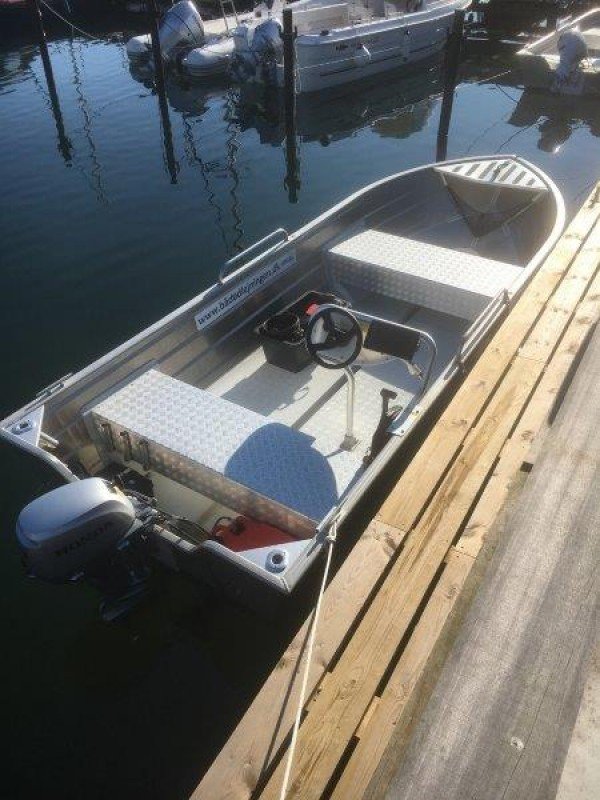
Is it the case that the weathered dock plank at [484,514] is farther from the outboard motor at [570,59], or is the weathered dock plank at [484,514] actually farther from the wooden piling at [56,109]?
the wooden piling at [56,109]

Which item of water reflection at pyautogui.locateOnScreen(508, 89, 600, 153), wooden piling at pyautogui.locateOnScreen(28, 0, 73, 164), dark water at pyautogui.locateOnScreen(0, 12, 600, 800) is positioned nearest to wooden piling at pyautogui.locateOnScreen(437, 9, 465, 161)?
dark water at pyautogui.locateOnScreen(0, 12, 600, 800)

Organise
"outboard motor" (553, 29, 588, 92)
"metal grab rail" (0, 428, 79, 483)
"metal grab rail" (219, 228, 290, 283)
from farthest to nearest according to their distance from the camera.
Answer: "outboard motor" (553, 29, 588, 92) < "metal grab rail" (219, 228, 290, 283) < "metal grab rail" (0, 428, 79, 483)

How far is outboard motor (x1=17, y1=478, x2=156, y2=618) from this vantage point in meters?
3.93

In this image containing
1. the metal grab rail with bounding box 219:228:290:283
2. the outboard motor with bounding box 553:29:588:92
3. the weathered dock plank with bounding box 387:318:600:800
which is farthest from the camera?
the outboard motor with bounding box 553:29:588:92

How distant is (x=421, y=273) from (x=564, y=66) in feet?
47.6

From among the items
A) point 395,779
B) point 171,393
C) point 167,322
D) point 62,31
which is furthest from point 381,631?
point 62,31

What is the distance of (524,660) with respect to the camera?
2430 mm

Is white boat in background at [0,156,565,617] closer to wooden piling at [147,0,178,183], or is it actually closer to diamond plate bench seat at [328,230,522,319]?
diamond plate bench seat at [328,230,522,319]

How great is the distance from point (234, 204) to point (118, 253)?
10.7 feet

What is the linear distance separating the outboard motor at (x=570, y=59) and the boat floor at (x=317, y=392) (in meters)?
14.3

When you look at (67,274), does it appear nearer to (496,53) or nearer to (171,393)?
(171,393)

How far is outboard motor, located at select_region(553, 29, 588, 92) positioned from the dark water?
2.31 ft

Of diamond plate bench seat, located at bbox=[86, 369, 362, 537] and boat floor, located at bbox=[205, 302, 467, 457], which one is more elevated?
diamond plate bench seat, located at bbox=[86, 369, 362, 537]

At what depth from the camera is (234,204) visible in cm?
1327
